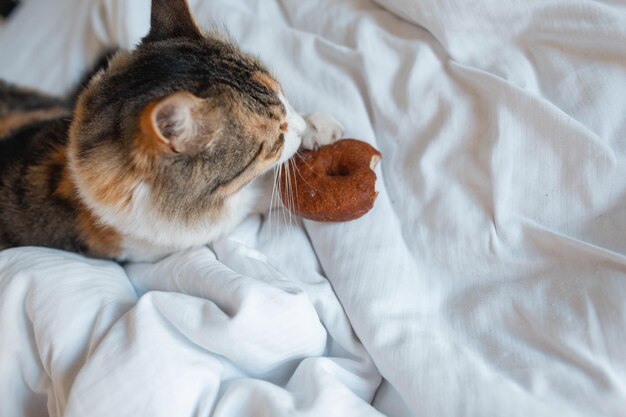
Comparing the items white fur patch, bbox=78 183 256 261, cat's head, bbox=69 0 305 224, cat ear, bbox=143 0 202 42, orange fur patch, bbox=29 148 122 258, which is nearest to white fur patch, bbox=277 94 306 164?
cat's head, bbox=69 0 305 224

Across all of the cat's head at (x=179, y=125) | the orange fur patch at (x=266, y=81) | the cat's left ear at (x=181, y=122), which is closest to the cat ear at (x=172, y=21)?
the cat's head at (x=179, y=125)

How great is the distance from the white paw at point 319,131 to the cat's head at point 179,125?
0.31ft

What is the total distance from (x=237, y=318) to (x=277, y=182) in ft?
1.12

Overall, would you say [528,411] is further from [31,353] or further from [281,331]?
[31,353]

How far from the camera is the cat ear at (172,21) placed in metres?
0.95

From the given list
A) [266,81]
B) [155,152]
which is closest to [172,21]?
[266,81]

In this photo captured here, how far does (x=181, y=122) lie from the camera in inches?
28.6

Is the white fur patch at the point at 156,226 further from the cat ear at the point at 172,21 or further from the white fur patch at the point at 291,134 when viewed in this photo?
the cat ear at the point at 172,21

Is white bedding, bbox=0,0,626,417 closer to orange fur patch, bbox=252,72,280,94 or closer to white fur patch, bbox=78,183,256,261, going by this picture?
white fur patch, bbox=78,183,256,261

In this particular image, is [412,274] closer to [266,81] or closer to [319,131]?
[319,131]

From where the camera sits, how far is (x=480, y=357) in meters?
0.87

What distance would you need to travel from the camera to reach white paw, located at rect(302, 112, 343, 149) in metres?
1.06

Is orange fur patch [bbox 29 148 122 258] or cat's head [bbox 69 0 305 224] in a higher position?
cat's head [bbox 69 0 305 224]

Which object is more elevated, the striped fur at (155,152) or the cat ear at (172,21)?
the cat ear at (172,21)
